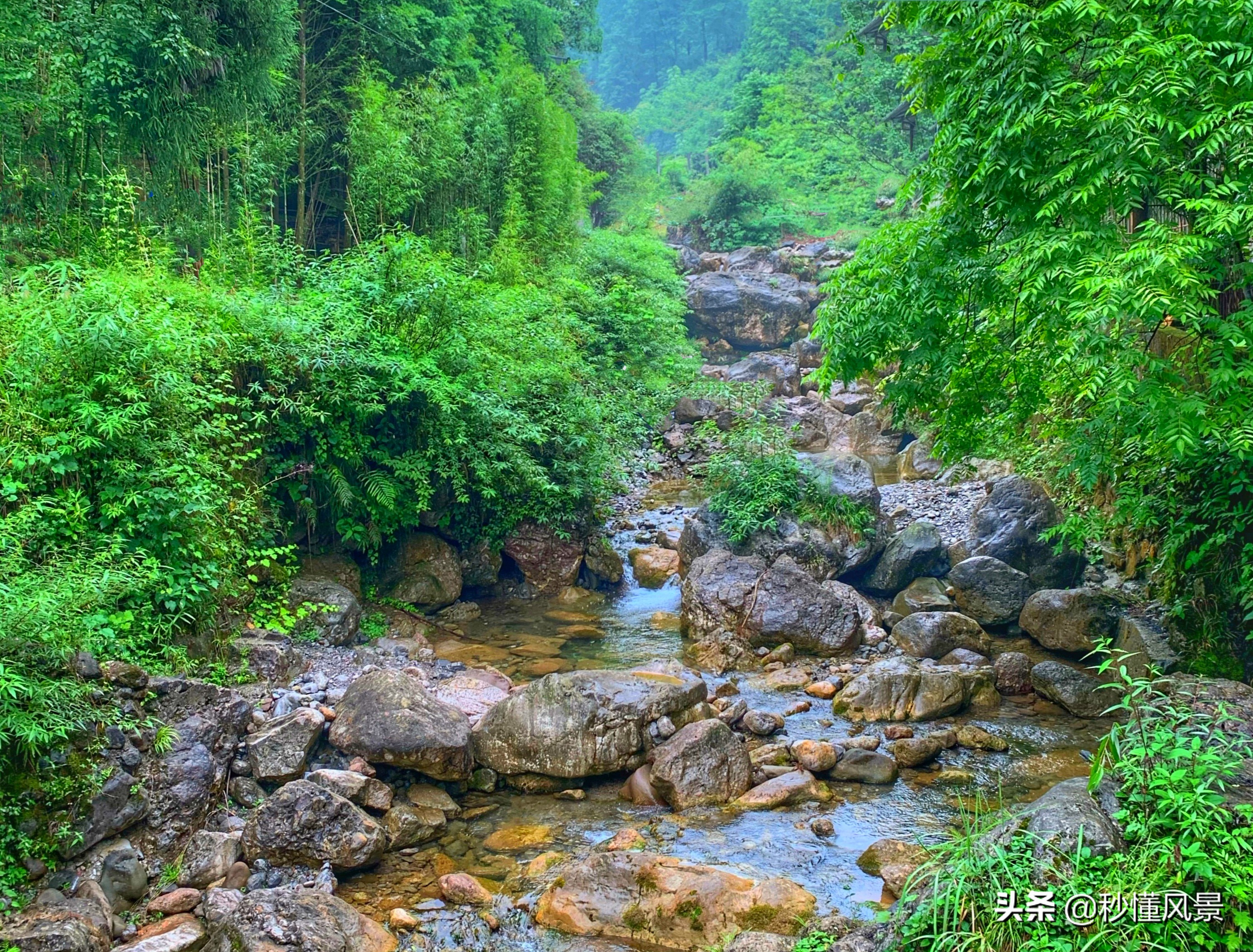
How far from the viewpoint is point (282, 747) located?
6.99 m

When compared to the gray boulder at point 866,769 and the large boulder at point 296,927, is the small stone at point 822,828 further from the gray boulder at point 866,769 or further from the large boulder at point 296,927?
the large boulder at point 296,927

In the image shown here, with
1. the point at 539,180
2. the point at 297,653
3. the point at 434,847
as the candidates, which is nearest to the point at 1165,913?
the point at 434,847

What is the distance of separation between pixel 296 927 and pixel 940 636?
26.1ft

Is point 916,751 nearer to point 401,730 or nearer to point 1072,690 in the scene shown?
point 1072,690

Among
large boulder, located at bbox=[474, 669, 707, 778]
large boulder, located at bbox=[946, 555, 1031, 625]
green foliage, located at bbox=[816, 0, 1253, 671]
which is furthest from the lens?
large boulder, located at bbox=[946, 555, 1031, 625]

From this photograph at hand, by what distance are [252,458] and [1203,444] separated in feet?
30.9

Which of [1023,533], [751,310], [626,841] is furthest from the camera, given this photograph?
[751,310]

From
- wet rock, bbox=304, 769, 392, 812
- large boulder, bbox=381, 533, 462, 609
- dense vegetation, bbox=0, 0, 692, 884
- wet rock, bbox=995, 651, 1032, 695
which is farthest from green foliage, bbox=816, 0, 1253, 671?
large boulder, bbox=381, 533, 462, 609

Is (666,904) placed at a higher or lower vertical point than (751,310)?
lower

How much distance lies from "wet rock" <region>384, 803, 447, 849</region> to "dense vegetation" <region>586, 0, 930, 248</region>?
2237cm

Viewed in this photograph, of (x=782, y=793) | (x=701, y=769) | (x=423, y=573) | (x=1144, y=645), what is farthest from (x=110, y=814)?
(x=1144, y=645)

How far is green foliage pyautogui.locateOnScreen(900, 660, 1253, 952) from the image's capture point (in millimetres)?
3967

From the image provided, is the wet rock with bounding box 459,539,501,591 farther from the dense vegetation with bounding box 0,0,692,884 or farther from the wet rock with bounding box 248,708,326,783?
the wet rock with bounding box 248,708,326,783

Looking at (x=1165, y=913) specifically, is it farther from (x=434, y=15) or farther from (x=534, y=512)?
(x=434, y=15)
